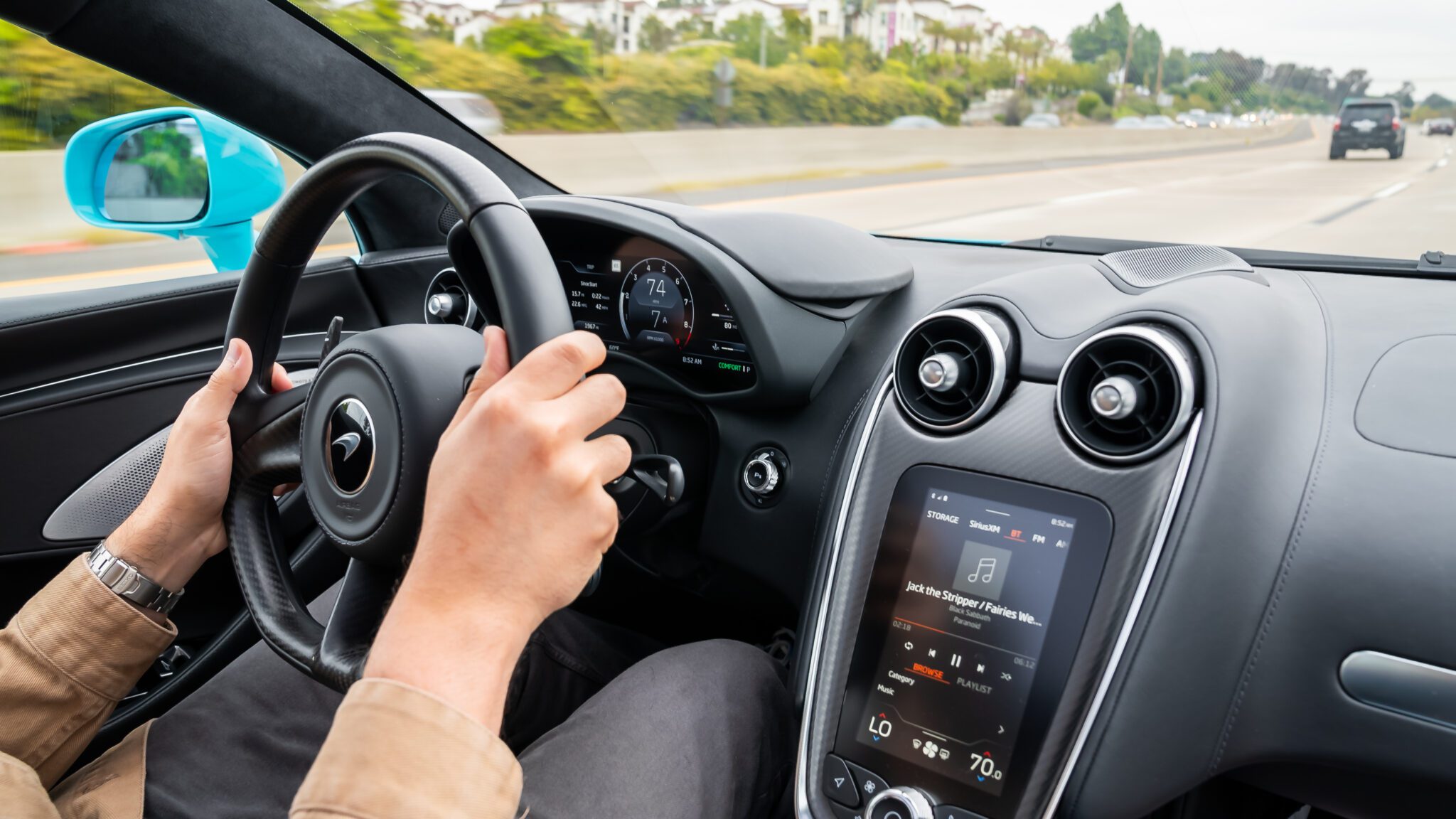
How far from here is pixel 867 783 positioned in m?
1.57

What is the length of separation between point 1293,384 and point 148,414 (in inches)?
87.2

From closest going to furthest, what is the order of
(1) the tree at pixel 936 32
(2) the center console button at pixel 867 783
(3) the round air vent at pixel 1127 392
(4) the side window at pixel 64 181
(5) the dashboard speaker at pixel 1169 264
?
(3) the round air vent at pixel 1127 392
(2) the center console button at pixel 867 783
(5) the dashboard speaker at pixel 1169 264
(4) the side window at pixel 64 181
(1) the tree at pixel 936 32

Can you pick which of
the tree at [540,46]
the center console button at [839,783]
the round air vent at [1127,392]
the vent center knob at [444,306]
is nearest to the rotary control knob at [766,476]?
the center console button at [839,783]

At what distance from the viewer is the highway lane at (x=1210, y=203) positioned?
2.00 meters

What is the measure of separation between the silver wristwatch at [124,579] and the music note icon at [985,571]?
114 cm

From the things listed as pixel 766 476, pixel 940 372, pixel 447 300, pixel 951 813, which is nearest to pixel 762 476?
pixel 766 476

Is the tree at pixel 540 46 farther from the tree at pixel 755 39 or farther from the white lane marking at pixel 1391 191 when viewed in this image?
the white lane marking at pixel 1391 191

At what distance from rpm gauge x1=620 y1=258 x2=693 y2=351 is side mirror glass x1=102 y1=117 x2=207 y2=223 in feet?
3.70

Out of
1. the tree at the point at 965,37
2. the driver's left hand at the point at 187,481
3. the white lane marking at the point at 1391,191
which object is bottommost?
the driver's left hand at the point at 187,481

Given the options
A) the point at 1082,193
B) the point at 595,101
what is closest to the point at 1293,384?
the point at 1082,193

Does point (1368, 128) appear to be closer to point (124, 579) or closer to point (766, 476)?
point (766, 476)

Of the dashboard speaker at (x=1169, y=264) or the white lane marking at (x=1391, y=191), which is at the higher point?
the white lane marking at (x=1391, y=191)

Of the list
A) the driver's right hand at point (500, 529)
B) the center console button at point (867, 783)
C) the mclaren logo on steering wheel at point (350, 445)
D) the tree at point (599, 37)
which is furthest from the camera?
the tree at point (599, 37)

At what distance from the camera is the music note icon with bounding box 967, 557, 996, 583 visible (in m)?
1.51
